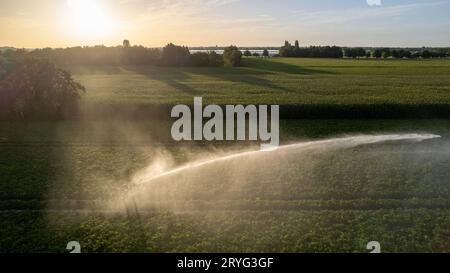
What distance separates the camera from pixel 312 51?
10550 cm

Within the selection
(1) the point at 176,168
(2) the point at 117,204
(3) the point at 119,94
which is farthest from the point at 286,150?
(3) the point at 119,94

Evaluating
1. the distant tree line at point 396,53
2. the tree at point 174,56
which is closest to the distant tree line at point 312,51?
the distant tree line at point 396,53

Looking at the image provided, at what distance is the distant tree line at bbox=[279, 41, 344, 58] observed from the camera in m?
104

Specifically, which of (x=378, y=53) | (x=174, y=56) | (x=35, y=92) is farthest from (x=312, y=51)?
(x=35, y=92)

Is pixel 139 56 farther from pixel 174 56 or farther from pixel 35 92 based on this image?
pixel 35 92

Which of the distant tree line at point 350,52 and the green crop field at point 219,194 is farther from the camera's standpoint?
the distant tree line at point 350,52

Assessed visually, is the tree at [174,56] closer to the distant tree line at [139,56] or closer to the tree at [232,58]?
the distant tree line at [139,56]

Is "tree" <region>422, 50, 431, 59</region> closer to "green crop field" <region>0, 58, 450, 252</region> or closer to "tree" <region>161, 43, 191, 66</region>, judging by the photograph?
"tree" <region>161, 43, 191, 66</region>

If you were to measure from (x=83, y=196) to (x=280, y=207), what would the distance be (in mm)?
6708

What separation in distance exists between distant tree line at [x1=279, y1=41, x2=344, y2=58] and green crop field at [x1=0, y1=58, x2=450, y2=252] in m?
79.2

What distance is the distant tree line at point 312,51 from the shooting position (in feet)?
342

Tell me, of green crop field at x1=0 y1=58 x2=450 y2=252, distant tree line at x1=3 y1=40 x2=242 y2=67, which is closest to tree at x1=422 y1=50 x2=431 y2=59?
distant tree line at x1=3 y1=40 x2=242 y2=67

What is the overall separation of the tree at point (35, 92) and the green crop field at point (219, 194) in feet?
7.49

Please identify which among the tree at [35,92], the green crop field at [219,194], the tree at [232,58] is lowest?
the green crop field at [219,194]
